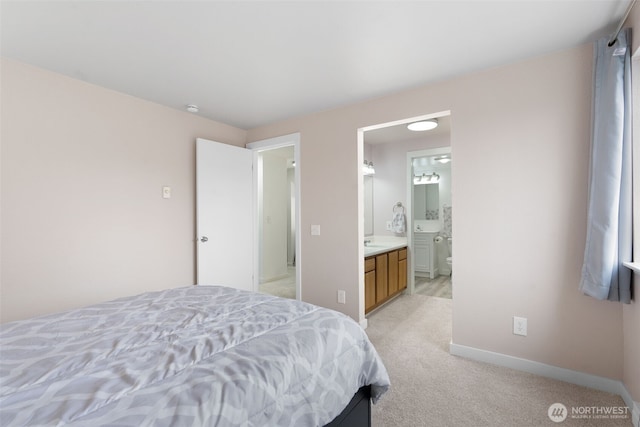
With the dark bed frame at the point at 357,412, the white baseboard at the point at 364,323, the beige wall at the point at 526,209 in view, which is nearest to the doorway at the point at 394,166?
the white baseboard at the point at 364,323

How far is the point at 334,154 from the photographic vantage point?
125 inches

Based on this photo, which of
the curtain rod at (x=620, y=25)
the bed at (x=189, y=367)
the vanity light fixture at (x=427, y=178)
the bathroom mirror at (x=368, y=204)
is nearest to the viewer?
the bed at (x=189, y=367)

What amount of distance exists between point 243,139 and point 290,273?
302cm

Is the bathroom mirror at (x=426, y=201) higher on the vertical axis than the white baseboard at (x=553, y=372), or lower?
higher

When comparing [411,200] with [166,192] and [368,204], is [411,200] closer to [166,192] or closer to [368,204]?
[368,204]

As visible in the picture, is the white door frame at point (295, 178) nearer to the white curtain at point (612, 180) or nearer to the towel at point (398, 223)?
the towel at point (398, 223)

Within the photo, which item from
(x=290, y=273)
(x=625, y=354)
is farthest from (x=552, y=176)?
(x=290, y=273)

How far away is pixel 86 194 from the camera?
8.21 feet

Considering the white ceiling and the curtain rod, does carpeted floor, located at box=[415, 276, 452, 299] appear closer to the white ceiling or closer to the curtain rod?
the white ceiling

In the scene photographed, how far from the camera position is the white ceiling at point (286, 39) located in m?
1.63

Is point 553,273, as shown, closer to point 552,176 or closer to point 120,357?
point 552,176

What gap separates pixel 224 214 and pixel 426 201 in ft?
12.9

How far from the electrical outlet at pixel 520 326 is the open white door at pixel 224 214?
279cm

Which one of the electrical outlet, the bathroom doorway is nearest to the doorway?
the bathroom doorway
